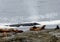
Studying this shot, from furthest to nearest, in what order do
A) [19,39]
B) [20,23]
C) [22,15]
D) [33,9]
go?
[33,9], [22,15], [20,23], [19,39]

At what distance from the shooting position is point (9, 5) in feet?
10.5

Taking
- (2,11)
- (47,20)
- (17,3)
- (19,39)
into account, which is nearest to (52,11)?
(47,20)

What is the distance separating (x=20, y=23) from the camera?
108 inches

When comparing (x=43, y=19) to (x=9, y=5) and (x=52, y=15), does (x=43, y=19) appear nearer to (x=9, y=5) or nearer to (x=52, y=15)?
(x=52, y=15)

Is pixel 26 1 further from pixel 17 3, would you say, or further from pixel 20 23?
pixel 20 23

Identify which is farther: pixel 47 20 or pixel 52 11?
pixel 52 11

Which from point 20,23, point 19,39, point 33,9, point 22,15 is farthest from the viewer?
point 33,9

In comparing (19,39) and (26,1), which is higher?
(26,1)

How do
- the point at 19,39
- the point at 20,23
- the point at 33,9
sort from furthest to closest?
the point at 33,9, the point at 20,23, the point at 19,39

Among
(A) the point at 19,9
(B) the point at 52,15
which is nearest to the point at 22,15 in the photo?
(A) the point at 19,9

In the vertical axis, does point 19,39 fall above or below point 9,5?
below

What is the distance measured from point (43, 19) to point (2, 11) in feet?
2.26

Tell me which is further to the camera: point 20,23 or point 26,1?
point 26,1

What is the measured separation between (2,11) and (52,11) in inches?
29.7
